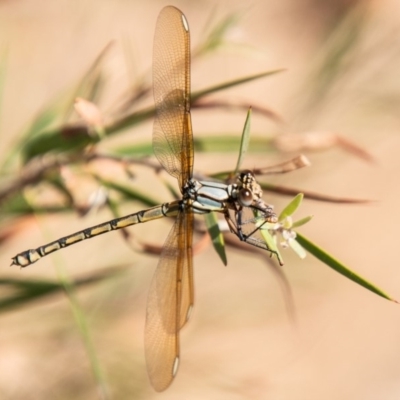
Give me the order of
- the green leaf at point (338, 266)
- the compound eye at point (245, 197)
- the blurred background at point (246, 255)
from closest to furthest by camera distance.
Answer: the green leaf at point (338, 266), the compound eye at point (245, 197), the blurred background at point (246, 255)

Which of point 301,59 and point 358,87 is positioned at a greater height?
point 301,59

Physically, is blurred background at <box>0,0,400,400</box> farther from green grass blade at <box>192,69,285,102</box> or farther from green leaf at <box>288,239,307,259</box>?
green leaf at <box>288,239,307,259</box>

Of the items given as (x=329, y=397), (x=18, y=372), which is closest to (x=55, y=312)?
(x=18, y=372)

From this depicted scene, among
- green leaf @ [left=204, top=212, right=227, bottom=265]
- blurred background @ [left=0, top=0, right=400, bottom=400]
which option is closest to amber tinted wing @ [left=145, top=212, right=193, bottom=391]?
green leaf @ [left=204, top=212, right=227, bottom=265]

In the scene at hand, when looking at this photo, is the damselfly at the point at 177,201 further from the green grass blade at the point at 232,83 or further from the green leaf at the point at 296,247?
the green leaf at the point at 296,247

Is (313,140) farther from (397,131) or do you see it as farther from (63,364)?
(397,131)

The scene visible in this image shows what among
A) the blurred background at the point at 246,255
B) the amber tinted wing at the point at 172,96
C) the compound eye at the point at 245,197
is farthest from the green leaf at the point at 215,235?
the blurred background at the point at 246,255

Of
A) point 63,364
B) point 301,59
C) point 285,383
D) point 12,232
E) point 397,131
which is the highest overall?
point 301,59

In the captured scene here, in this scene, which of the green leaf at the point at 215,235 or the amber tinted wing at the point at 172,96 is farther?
the amber tinted wing at the point at 172,96

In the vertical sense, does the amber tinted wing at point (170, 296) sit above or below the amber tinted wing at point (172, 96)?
below
